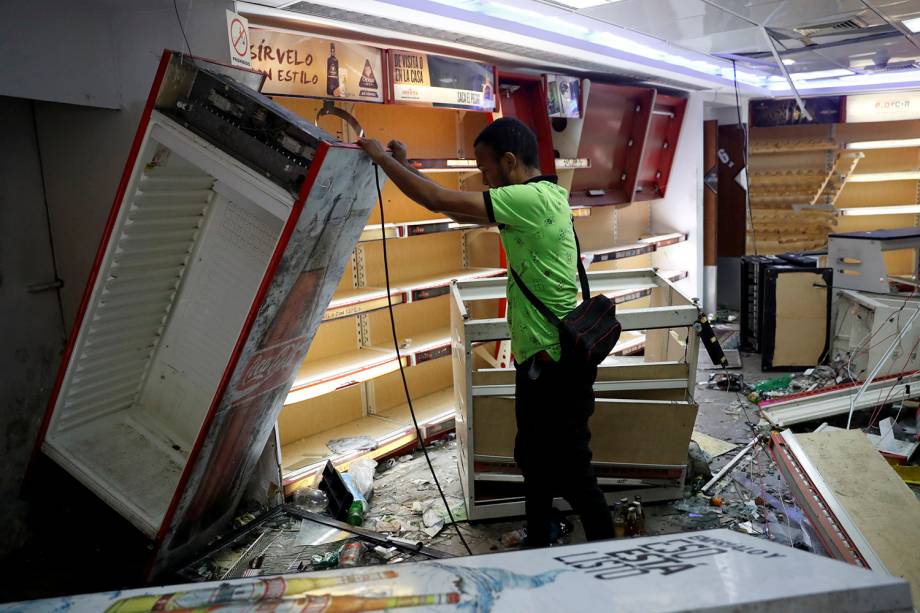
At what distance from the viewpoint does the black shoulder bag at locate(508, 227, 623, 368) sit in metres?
2.61

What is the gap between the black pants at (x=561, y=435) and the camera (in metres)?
2.73

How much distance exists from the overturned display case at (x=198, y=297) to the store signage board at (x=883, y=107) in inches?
317

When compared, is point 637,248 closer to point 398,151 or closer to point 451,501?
point 451,501

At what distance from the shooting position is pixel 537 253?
263 centimetres

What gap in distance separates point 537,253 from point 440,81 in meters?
2.27

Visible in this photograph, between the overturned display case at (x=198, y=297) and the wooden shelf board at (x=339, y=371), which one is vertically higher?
the overturned display case at (x=198, y=297)

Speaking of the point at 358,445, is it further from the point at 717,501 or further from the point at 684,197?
Answer: the point at 684,197

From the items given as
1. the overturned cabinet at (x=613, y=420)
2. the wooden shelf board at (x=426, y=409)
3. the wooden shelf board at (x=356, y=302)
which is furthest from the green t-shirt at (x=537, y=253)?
the wooden shelf board at (x=426, y=409)

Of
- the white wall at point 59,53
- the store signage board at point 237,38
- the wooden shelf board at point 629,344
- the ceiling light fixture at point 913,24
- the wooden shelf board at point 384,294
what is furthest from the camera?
the wooden shelf board at point 629,344

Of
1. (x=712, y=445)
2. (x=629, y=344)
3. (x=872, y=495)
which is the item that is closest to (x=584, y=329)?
(x=872, y=495)

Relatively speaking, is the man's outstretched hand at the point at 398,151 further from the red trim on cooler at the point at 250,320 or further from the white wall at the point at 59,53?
the white wall at the point at 59,53

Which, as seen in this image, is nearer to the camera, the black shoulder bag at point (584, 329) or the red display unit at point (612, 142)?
the black shoulder bag at point (584, 329)

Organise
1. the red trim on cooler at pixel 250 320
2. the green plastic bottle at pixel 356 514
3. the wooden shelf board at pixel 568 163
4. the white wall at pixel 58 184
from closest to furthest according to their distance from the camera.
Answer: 1. the red trim on cooler at pixel 250 320
2. the white wall at pixel 58 184
3. the green plastic bottle at pixel 356 514
4. the wooden shelf board at pixel 568 163

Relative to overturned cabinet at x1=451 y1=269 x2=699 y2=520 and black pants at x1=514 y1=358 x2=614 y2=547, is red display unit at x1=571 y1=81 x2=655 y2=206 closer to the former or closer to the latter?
overturned cabinet at x1=451 y1=269 x2=699 y2=520
